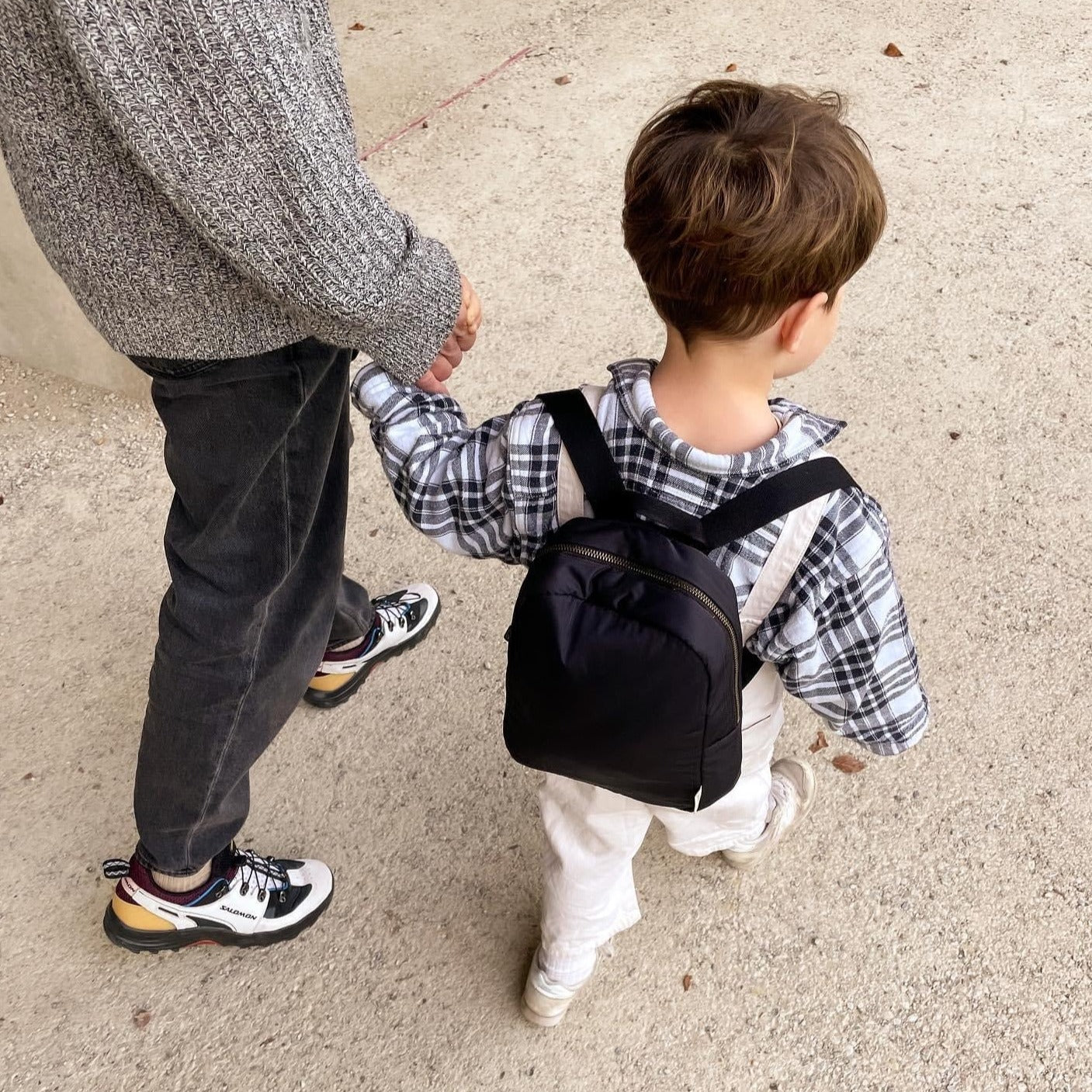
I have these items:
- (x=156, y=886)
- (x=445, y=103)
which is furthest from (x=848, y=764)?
(x=445, y=103)

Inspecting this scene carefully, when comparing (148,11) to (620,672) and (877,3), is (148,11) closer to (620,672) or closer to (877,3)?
(620,672)

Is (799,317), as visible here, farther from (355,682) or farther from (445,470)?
(355,682)

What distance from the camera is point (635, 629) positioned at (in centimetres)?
121

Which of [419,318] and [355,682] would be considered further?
[355,682]

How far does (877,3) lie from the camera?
489cm

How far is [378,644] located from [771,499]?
4.59 ft

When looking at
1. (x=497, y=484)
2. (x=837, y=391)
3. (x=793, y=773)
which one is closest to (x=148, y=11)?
(x=497, y=484)

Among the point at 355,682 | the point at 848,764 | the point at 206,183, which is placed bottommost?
the point at 848,764

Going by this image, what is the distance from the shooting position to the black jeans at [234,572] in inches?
56.9

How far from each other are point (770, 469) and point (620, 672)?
33cm

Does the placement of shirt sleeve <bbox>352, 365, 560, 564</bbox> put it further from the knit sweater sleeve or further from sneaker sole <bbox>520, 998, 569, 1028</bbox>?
sneaker sole <bbox>520, 998, 569, 1028</bbox>

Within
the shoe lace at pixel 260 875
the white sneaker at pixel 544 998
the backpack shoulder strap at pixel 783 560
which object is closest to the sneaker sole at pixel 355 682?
the shoe lace at pixel 260 875

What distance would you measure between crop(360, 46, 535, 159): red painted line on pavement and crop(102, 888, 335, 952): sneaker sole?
2.99 meters

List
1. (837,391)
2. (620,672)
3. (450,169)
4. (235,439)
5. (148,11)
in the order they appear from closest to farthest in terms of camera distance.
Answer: (148,11) → (620,672) → (235,439) → (837,391) → (450,169)
